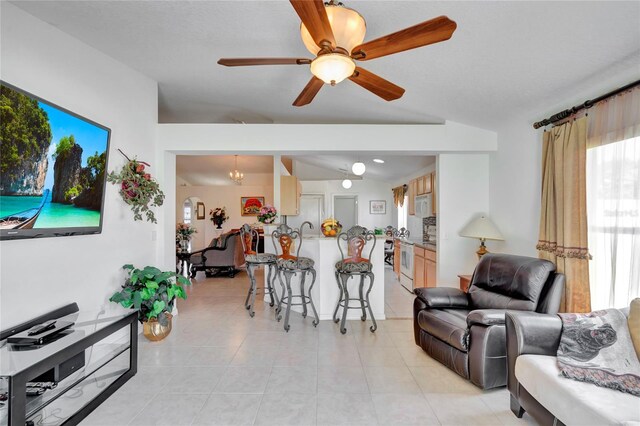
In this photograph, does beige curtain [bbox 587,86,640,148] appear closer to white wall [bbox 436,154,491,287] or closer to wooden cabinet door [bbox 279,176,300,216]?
white wall [bbox 436,154,491,287]

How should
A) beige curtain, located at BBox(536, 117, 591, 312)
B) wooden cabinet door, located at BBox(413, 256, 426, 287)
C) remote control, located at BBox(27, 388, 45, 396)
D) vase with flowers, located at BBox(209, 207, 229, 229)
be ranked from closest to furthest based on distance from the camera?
remote control, located at BBox(27, 388, 45, 396) → beige curtain, located at BBox(536, 117, 591, 312) → wooden cabinet door, located at BBox(413, 256, 426, 287) → vase with flowers, located at BBox(209, 207, 229, 229)

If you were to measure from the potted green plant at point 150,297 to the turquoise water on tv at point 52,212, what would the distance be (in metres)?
0.66

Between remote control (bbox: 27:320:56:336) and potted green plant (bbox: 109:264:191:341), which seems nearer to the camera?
remote control (bbox: 27:320:56:336)

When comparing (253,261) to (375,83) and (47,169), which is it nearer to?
(47,169)

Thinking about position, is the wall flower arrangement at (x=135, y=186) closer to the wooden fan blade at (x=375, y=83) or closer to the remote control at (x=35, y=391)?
the remote control at (x=35, y=391)

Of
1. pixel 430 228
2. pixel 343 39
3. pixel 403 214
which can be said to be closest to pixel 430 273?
pixel 430 228

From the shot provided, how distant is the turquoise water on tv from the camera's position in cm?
195

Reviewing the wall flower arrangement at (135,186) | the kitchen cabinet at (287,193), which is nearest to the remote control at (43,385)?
the wall flower arrangement at (135,186)

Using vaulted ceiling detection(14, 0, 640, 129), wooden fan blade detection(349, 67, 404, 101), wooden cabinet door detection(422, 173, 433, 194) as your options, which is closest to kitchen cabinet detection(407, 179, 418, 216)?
wooden cabinet door detection(422, 173, 433, 194)

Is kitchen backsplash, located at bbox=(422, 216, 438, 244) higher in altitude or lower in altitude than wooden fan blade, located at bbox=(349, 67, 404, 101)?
lower

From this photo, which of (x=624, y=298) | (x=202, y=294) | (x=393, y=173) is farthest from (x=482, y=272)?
(x=393, y=173)

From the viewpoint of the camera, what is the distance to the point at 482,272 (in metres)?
3.04

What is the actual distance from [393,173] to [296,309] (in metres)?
4.56

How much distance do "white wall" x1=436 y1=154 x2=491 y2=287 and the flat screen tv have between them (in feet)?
12.6
